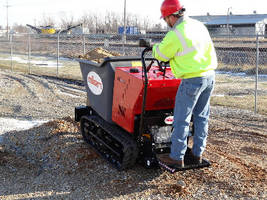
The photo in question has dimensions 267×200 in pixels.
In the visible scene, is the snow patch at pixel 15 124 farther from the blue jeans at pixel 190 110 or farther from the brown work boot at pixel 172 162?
the blue jeans at pixel 190 110

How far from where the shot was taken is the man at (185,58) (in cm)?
373

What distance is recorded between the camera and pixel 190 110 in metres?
3.96

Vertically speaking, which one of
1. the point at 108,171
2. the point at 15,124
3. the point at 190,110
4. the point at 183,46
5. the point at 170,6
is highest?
the point at 170,6

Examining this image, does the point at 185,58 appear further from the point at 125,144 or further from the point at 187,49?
the point at 125,144

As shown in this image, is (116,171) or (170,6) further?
Answer: (116,171)

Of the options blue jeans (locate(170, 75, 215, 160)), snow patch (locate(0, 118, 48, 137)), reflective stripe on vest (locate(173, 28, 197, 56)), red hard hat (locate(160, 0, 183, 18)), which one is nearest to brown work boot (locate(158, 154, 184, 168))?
blue jeans (locate(170, 75, 215, 160))

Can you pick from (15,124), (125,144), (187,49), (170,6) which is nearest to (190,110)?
(187,49)

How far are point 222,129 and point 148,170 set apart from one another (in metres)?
2.92

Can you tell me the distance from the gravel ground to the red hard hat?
84.2 inches

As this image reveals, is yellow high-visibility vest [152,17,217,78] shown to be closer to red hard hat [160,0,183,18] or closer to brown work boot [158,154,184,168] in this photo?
red hard hat [160,0,183,18]

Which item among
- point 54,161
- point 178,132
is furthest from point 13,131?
point 178,132

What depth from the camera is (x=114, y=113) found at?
4879mm

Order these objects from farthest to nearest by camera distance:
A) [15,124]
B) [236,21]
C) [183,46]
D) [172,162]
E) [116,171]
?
[236,21]
[15,124]
[116,171]
[172,162]
[183,46]

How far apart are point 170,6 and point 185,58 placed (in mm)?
599
